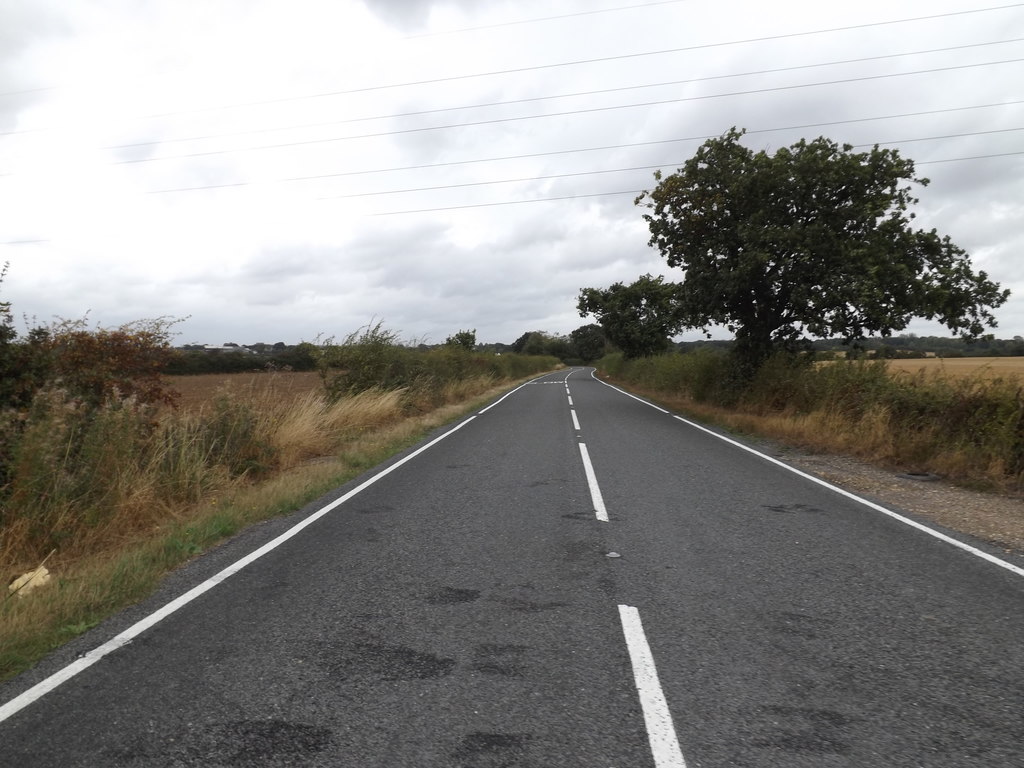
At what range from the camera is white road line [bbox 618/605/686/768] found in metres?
2.97

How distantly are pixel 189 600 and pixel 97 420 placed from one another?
4084 millimetres

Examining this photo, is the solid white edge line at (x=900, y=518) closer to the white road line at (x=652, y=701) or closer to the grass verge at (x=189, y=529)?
the white road line at (x=652, y=701)

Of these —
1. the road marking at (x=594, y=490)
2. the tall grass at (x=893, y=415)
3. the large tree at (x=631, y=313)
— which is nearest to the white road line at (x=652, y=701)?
the road marking at (x=594, y=490)

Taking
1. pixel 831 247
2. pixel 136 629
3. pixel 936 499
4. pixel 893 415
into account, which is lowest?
pixel 936 499

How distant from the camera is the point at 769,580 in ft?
17.5

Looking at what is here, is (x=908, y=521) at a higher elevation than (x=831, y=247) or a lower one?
lower

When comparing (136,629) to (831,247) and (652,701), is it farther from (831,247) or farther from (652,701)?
(831,247)

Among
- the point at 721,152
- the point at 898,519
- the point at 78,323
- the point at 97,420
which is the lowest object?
the point at 898,519

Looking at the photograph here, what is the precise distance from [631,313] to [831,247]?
133 ft

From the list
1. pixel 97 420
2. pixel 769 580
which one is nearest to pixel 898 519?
pixel 769 580

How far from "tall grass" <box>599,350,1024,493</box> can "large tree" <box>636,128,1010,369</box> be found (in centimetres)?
187

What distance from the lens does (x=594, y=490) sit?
354 inches

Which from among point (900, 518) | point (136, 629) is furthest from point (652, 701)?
point (900, 518)

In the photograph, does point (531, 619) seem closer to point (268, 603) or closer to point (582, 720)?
point (582, 720)
